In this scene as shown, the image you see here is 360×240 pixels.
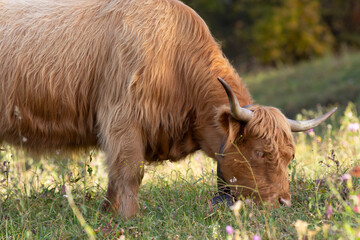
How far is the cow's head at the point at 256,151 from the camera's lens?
4.19 metres

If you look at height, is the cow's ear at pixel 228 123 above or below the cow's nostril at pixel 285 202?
above

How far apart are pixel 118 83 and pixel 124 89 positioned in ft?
0.29

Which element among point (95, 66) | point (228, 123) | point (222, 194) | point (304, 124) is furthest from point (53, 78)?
point (304, 124)

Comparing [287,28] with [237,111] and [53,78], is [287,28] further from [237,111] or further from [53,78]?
[237,111]

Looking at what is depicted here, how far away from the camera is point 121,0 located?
492cm

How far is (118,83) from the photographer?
15.2 ft

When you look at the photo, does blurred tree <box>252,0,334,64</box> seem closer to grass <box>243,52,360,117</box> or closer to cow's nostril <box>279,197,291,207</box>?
grass <box>243,52,360,117</box>

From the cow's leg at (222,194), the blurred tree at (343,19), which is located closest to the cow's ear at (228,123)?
Answer: the cow's leg at (222,194)

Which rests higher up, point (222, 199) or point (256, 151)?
point (256, 151)

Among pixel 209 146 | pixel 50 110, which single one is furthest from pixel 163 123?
pixel 50 110

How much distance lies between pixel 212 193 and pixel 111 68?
4.60 feet

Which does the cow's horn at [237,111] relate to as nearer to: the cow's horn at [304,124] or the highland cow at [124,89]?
the highland cow at [124,89]

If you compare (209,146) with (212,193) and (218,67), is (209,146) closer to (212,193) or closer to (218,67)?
(212,193)

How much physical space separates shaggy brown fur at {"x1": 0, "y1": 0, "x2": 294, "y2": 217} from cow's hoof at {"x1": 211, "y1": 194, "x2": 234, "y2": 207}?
Answer: 20 cm
